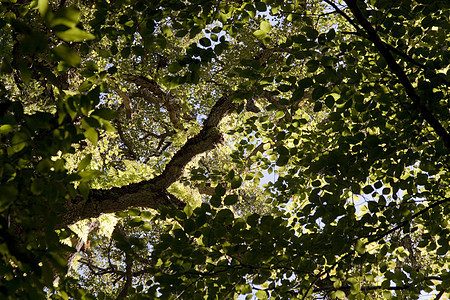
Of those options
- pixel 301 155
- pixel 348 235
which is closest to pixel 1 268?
pixel 348 235

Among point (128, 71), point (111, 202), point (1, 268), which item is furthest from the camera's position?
point (128, 71)

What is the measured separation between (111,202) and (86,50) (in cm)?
510

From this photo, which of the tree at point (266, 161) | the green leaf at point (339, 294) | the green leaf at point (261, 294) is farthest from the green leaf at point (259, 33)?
the green leaf at point (339, 294)

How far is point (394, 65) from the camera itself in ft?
9.59

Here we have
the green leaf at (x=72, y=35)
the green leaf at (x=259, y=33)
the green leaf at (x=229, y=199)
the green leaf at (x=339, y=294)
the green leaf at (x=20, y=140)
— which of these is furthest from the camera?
the green leaf at (x=339, y=294)

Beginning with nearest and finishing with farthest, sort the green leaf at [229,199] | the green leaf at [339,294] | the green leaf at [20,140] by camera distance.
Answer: the green leaf at [20,140], the green leaf at [229,199], the green leaf at [339,294]

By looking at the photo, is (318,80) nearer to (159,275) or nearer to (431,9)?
(431,9)

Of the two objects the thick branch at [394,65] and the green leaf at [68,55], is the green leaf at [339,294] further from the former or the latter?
the green leaf at [68,55]

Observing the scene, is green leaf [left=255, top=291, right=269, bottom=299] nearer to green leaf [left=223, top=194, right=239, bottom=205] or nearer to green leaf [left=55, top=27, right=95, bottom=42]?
green leaf [left=223, top=194, right=239, bottom=205]

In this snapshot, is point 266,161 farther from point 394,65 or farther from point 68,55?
point 68,55

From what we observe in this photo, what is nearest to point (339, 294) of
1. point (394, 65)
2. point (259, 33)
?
point (394, 65)

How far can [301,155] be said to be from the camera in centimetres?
412

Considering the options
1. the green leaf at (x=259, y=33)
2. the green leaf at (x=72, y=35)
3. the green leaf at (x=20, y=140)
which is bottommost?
the green leaf at (x=72, y=35)

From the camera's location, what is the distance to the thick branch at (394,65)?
112 inches
